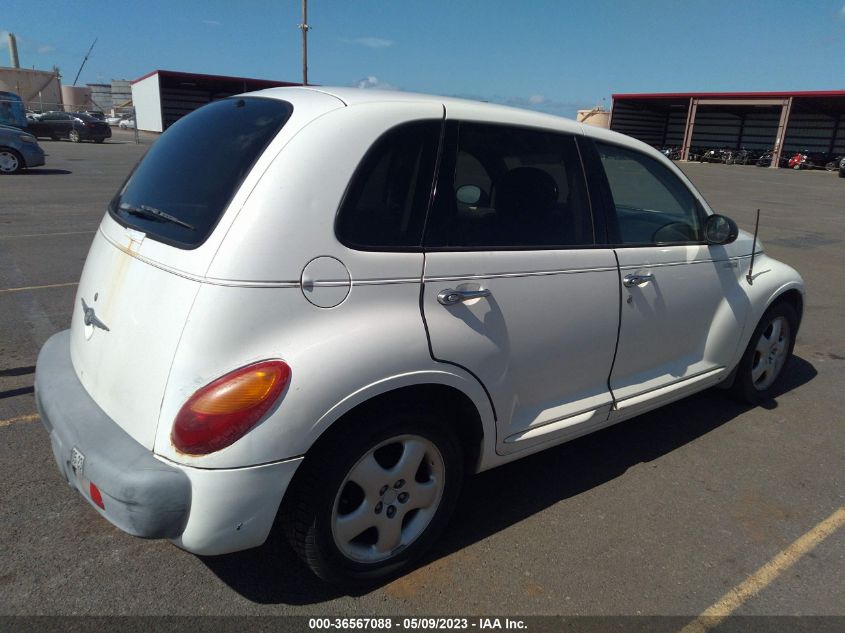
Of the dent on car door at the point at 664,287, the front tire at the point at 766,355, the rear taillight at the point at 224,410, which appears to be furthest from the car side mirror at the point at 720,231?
the rear taillight at the point at 224,410

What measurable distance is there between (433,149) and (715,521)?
7.41 feet

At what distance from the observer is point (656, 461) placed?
3.63 m

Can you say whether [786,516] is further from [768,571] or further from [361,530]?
[361,530]

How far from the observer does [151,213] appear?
2.52 metres

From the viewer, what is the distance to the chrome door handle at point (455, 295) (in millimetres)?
2438

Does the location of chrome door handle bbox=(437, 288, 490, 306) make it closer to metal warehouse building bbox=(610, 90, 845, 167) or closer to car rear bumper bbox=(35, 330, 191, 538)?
car rear bumper bbox=(35, 330, 191, 538)

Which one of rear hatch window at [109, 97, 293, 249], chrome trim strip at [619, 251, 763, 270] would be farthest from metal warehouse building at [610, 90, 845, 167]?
rear hatch window at [109, 97, 293, 249]

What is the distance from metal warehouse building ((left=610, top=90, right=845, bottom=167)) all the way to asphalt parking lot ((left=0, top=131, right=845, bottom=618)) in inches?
1774

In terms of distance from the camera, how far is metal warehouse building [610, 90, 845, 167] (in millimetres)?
43094

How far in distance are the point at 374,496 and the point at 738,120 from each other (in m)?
56.1

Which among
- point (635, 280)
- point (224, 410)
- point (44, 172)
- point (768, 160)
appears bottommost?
point (768, 160)

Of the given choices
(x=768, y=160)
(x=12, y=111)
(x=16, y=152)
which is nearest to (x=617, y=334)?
(x=16, y=152)

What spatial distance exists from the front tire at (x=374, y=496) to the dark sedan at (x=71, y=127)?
123ft

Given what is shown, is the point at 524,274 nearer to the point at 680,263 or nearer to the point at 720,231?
the point at 680,263
